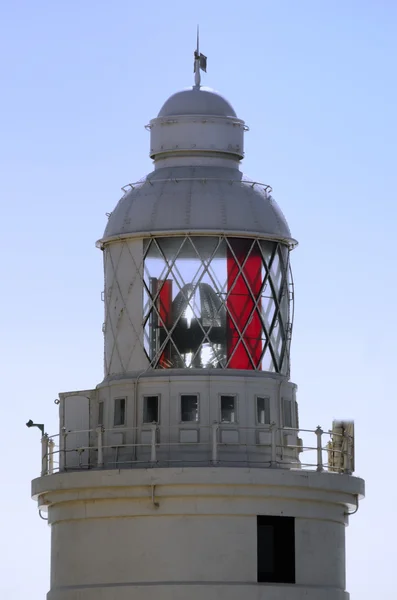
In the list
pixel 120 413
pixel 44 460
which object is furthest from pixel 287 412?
pixel 44 460

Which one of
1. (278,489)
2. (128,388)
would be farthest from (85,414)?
(278,489)

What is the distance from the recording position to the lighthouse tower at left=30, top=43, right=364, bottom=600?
47625 mm

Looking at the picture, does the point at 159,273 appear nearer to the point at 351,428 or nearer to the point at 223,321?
the point at 223,321

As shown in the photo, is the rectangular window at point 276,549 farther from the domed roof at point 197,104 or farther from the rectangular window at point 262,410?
the domed roof at point 197,104

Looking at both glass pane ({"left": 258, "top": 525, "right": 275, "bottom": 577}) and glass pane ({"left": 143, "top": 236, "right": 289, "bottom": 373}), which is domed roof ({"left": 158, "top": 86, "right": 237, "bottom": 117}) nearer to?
glass pane ({"left": 143, "top": 236, "right": 289, "bottom": 373})

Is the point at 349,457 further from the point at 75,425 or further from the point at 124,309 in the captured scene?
the point at 75,425

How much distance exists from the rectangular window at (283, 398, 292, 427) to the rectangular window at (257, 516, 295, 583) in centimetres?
261

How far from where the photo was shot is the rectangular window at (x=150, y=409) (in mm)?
49000

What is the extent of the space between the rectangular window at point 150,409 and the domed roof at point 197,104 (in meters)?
6.97

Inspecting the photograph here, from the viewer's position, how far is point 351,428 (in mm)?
50219

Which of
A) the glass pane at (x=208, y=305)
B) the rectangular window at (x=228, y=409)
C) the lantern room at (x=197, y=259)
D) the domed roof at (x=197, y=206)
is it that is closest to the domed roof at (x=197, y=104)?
the lantern room at (x=197, y=259)

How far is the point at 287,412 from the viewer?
50.0 meters

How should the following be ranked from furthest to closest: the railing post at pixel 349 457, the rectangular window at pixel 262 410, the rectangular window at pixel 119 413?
1. the railing post at pixel 349 457
2. the rectangular window at pixel 119 413
3. the rectangular window at pixel 262 410

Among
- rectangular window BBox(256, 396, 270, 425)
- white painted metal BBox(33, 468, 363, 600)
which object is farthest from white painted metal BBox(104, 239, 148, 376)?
white painted metal BBox(33, 468, 363, 600)
